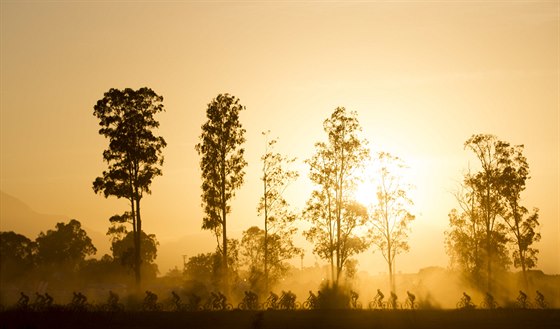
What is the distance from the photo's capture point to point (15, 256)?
116 meters

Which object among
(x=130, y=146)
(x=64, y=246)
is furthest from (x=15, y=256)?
(x=130, y=146)

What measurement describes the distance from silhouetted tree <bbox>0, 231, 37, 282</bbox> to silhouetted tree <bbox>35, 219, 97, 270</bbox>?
6.14 feet

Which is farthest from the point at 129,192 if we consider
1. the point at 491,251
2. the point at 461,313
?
the point at 491,251

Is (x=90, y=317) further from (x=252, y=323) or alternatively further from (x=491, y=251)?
(x=491, y=251)

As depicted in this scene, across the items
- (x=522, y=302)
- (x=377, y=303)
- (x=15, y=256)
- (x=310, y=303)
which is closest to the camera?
(x=310, y=303)

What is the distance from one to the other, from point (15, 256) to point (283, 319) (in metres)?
92.8

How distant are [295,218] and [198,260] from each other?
77.3 metres

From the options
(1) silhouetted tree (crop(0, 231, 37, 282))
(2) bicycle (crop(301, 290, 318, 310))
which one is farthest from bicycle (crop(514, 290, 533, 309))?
(1) silhouetted tree (crop(0, 231, 37, 282))

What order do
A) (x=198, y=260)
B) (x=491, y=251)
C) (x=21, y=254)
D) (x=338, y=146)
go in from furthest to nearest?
(x=198, y=260), (x=21, y=254), (x=491, y=251), (x=338, y=146)

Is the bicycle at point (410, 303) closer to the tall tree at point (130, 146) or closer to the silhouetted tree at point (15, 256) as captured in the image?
the tall tree at point (130, 146)

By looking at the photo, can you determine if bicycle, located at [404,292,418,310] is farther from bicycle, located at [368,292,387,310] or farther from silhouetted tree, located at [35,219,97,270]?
silhouetted tree, located at [35,219,97,270]

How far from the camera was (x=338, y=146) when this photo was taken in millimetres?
55562

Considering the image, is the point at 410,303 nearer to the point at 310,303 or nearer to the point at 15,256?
the point at 310,303

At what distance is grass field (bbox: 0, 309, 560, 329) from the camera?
36562mm
